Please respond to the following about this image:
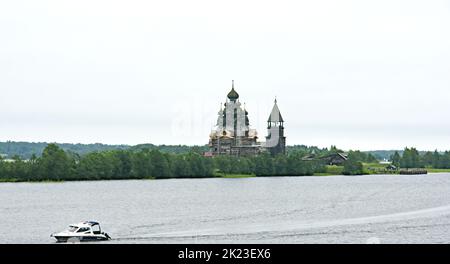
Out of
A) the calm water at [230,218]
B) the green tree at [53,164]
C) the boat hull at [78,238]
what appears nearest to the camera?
the boat hull at [78,238]

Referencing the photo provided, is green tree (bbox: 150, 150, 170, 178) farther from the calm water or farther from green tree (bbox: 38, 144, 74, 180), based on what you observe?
the calm water

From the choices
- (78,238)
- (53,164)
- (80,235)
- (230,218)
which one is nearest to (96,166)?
(53,164)

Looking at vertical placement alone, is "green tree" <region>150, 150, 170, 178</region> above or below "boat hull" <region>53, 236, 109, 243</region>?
above

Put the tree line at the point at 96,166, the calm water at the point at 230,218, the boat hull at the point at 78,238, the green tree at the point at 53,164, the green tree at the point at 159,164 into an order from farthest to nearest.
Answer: the green tree at the point at 159,164
the tree line at the point at 96,166
the green tree at the point at 53,164
the calm water at the point at 230,218
the boat hull at the point at 78,238

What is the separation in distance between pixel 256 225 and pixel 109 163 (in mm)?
111093

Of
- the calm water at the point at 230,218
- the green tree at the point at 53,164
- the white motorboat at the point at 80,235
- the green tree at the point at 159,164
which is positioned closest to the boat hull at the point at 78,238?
the white motorboat at the point at 80,235

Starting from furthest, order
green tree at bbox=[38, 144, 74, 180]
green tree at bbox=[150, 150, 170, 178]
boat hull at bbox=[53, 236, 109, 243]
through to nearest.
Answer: green tree at bbox=[150, 150, 170, 178] → green tree at bbox=[38, 144, 74, 180] → boat hull at bbox=[53, 236, 109, 243]

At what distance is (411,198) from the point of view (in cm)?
12038

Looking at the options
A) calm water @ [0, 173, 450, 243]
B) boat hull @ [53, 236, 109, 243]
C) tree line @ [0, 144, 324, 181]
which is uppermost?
tree line @ [0, 144, 324, 181]

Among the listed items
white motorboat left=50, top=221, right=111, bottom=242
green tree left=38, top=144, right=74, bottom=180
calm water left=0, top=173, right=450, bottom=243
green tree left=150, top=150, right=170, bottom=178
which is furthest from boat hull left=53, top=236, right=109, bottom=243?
green tree left=150, top=150, right=170, bottom=178

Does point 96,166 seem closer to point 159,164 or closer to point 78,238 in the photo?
point 159,164

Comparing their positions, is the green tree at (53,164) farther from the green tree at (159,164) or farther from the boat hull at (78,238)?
the boat hull at (78,238)

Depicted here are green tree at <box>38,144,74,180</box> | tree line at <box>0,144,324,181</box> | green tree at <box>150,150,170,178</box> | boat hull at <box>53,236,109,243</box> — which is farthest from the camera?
green tree at <box>150,150,170,178</box>
